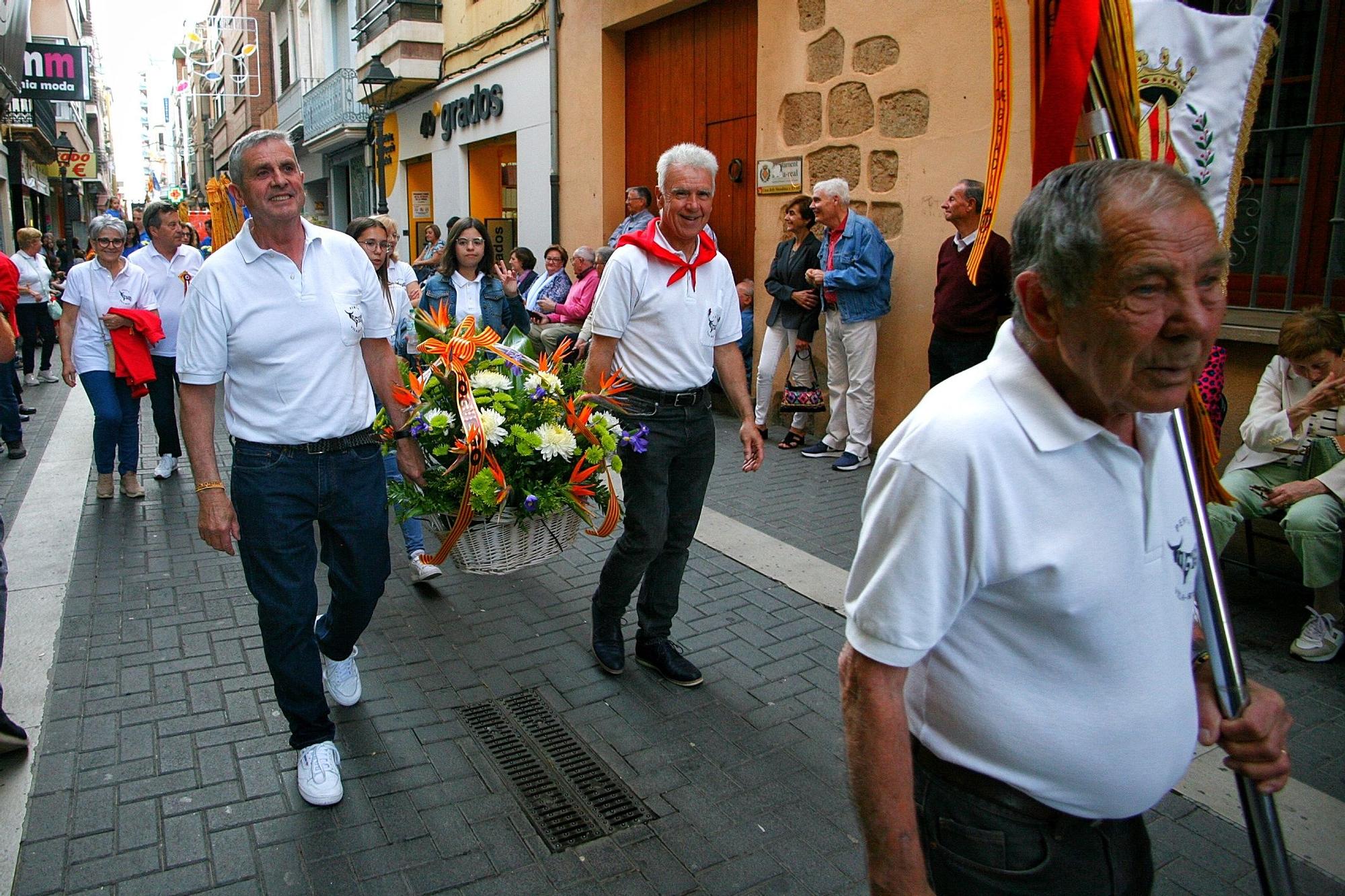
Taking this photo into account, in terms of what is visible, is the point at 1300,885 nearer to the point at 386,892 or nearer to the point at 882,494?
the point at 882,494

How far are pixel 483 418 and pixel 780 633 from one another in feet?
6.45

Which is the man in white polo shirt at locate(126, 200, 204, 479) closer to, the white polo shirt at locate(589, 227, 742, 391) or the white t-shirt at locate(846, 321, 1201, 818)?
the white polo shirt at locate(589, 227, 742, 391)

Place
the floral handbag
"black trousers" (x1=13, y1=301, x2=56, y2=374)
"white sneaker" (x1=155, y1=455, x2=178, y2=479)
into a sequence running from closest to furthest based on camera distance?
"white sneaker" (x1=155, y1=455, x2=178, y2=479) < the floral handbag < "black trousers" (x1=13, y1=301, x2=56, y2=374)

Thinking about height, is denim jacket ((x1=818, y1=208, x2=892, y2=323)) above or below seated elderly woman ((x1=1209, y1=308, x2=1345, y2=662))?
above

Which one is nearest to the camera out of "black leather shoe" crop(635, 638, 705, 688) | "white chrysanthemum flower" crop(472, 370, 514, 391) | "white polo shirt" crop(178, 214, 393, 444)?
"white polo shirt" crop(178, 214, 393, 444)

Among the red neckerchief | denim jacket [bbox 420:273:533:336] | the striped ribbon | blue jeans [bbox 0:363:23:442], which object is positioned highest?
the striped ribbon

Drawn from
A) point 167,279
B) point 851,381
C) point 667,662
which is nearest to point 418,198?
point 167,279

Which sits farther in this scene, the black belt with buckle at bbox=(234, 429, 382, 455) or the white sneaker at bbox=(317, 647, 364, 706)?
the white sneaker at bbox=(317, 647, 364, 706)

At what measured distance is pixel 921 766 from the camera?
1705 millimetres

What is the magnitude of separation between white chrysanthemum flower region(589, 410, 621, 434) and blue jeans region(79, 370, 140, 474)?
4.98m

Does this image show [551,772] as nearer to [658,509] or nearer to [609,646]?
[609,646]

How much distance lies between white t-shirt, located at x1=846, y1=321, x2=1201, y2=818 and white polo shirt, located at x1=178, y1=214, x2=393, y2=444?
227 cm

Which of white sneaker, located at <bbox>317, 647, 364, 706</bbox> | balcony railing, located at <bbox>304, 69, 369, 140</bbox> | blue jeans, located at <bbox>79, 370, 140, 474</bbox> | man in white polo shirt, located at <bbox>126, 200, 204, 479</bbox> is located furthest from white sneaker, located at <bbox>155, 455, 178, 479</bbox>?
balcony railing, located at <bbox>304, 69, 369, 140</bbox>

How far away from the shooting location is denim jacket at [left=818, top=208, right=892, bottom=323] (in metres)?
7.98
